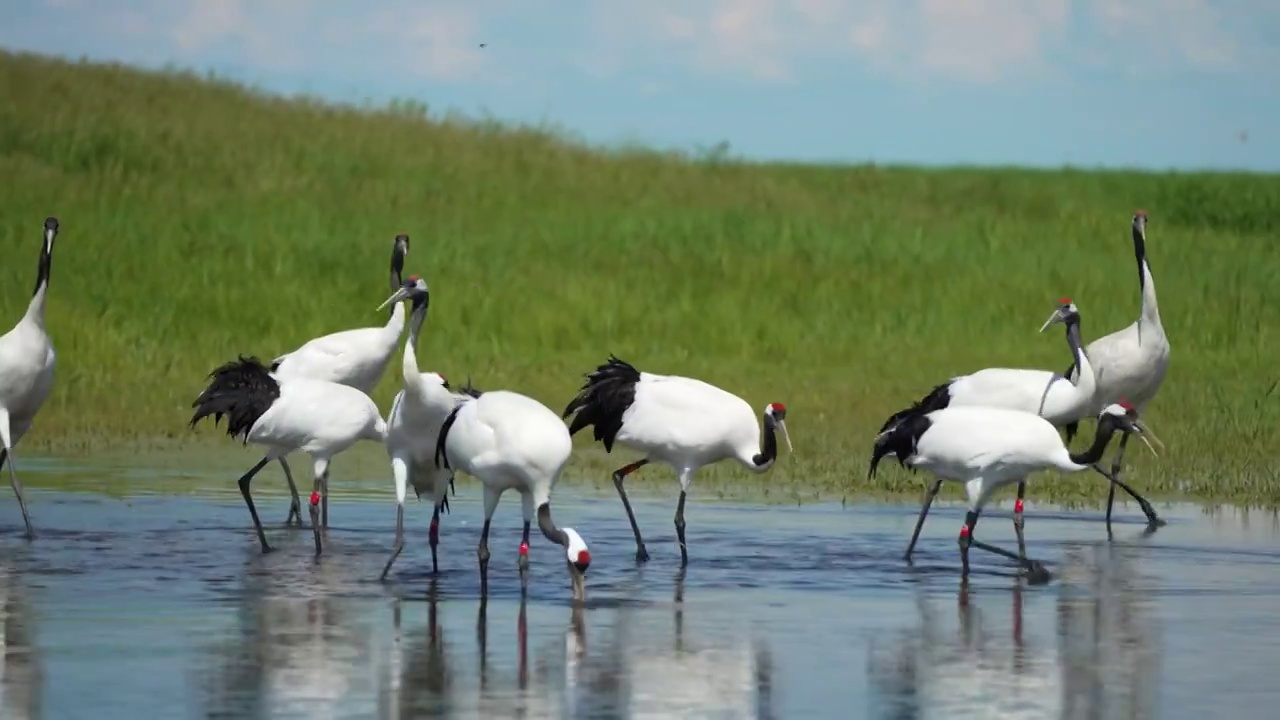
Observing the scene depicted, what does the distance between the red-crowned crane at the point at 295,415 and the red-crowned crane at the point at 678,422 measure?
1278mm

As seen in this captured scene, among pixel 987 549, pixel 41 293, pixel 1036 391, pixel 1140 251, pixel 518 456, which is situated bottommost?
pixel 987 549

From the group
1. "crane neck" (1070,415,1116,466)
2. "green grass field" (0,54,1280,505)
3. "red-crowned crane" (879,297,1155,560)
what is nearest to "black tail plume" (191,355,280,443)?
"red-crowned crane" (879,297,1155,560)

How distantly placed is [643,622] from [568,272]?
63.2 feet

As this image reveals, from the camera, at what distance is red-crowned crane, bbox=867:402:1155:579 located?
12.4m

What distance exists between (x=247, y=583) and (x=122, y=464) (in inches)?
257

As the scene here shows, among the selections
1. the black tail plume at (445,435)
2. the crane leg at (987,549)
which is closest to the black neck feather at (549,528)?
the black tail plume at (445,435)

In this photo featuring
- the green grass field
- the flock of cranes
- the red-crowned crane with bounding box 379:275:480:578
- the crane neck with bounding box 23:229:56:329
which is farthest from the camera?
the green grass field

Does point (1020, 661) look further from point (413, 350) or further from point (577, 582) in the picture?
point (413, 350)

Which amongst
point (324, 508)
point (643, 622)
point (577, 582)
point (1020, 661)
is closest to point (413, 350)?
point (577, 582)

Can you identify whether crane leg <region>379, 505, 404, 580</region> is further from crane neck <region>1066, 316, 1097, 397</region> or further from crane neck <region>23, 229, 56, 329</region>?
crane neck <region>1066, 316, 1097, 397</region>

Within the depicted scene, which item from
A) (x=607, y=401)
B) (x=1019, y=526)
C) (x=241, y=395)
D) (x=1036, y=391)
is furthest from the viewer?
(x=1036, y=391)

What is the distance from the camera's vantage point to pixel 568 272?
29516 millimetres

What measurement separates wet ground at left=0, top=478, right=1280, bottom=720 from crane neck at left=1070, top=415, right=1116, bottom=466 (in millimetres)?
596

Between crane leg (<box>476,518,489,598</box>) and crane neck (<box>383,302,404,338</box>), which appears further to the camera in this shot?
crane neck (<box>383,302,404,338</box>)
